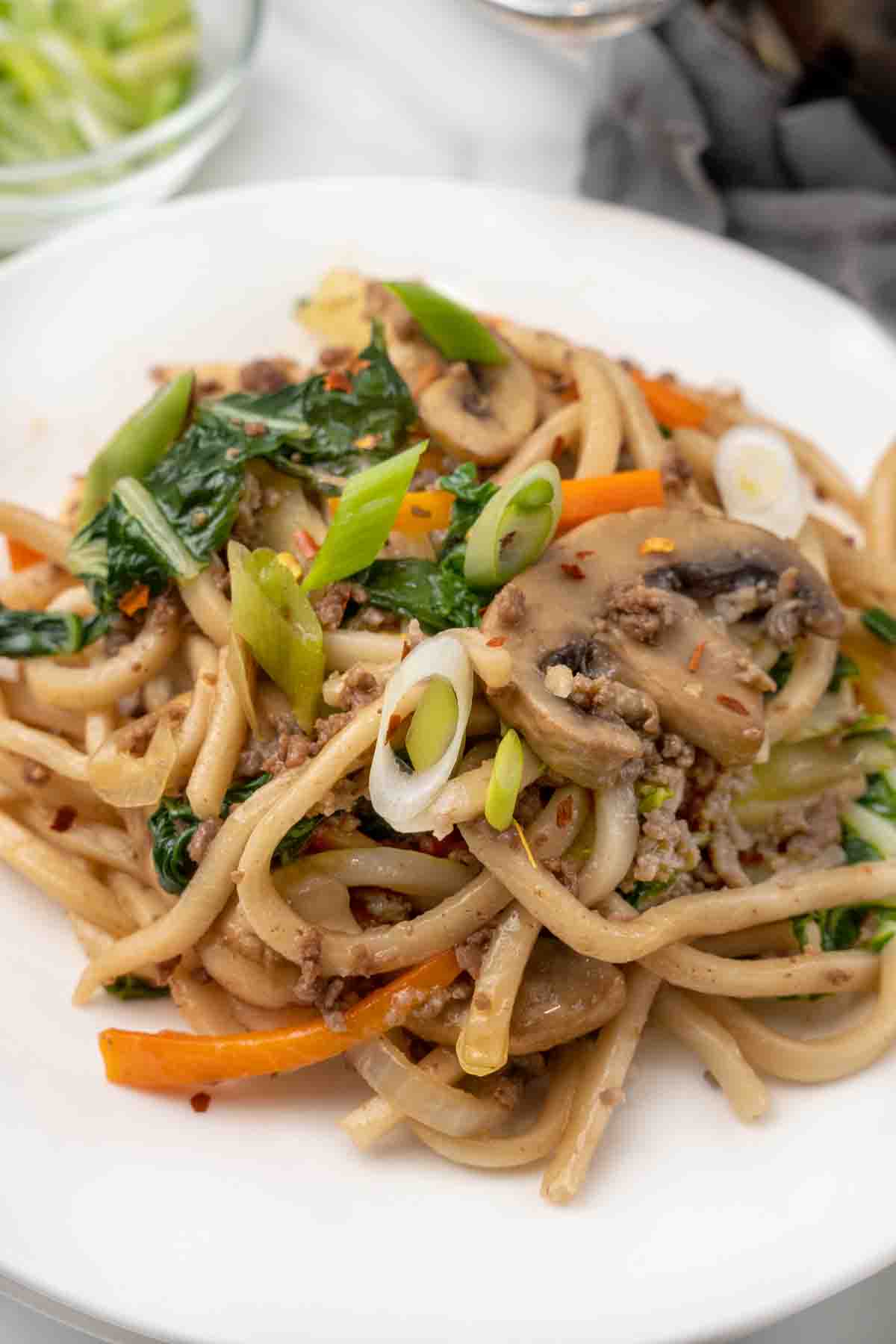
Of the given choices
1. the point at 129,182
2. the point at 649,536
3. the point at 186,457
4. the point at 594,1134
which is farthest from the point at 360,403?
the point at 129,182

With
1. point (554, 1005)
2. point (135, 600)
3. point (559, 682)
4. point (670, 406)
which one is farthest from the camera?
point (670, 406)

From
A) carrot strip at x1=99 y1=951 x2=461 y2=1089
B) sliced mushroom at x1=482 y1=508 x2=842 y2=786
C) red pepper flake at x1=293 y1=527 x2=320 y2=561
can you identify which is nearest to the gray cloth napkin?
sliced mushroom at x1=482 y1=508 x2=842 y2=786

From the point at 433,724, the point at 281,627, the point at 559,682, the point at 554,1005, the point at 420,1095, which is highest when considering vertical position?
the point at 281,627

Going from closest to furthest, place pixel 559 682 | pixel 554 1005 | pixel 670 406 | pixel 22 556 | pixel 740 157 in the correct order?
pixel 559 682 → pixel 554 1005 → pixel 22 556 → pixel 670 406 → pixel 740 157

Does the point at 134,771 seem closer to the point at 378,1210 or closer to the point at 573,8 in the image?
the point at 378,1210

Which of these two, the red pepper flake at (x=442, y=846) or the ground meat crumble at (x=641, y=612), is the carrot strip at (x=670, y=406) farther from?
the red pepper flake at (x=442, y=846)

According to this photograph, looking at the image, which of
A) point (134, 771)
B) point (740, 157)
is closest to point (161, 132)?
point (740, 157)

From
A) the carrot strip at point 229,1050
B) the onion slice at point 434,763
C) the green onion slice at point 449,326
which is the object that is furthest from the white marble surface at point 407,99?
the carrot strip at point 229,1050

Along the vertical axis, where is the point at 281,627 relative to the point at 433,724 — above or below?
above
